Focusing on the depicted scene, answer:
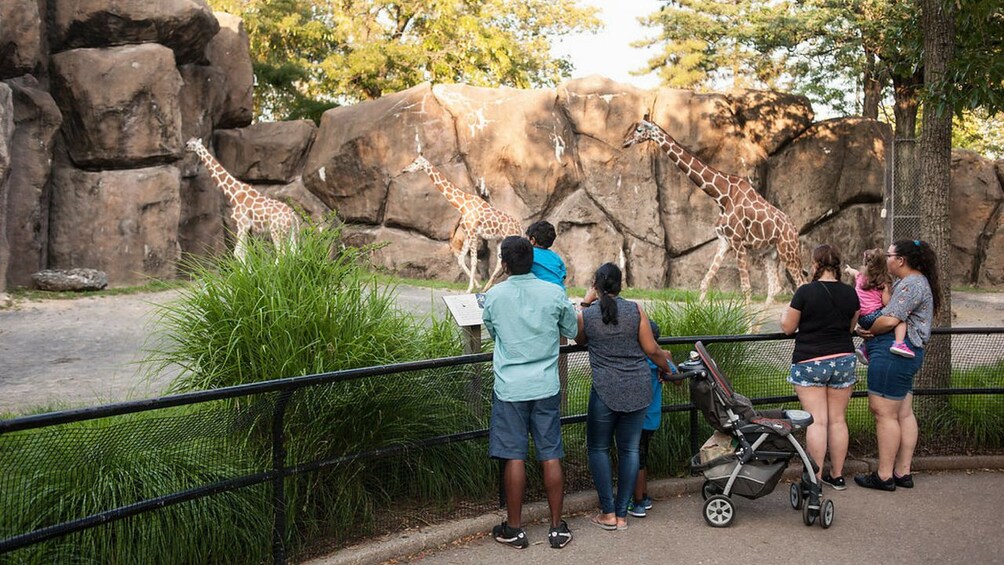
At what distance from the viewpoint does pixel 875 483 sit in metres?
5.58

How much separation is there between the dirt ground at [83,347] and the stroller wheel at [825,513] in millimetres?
2483

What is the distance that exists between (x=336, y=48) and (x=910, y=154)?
17.1m

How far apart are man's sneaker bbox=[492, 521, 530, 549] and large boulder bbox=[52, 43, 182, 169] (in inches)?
481

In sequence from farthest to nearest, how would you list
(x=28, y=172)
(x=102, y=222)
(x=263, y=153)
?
(x=263, y=153) → (x=102, y=222) → (x=28, y=172)

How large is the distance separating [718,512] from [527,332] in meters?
1.44


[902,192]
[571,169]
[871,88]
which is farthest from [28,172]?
[871,88]

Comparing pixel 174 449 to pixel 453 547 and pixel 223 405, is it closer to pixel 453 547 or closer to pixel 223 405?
pixel 223 405

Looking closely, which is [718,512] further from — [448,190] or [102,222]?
[102,222]

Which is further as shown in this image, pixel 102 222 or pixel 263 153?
pixel 263 153

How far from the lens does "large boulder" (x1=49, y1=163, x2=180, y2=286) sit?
1474 cm

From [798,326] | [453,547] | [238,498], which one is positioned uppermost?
[798,326]

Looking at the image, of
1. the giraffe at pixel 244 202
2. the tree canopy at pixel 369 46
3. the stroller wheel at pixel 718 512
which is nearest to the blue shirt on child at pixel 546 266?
the stroller wheel at pixel 718 512

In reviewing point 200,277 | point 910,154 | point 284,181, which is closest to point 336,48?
point 284,181

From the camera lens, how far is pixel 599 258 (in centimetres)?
1731
